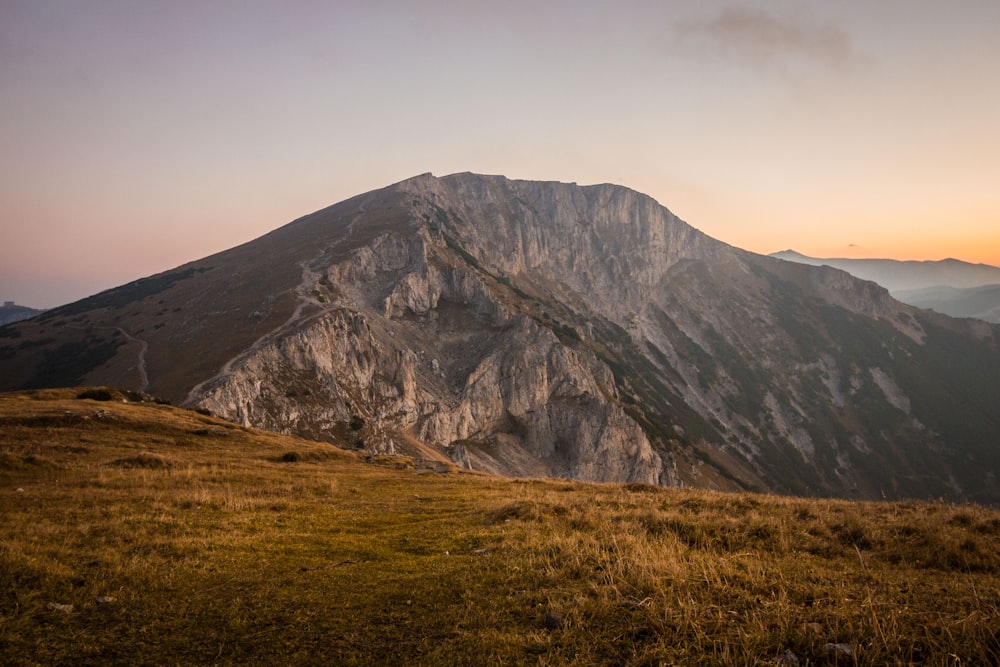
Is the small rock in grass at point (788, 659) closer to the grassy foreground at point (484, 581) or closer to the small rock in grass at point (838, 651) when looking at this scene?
the grassy foreground at point (484, 581)

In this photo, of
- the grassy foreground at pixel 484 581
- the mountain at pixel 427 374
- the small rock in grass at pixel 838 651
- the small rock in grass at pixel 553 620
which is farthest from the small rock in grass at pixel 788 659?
the mountain at pixel 427 374

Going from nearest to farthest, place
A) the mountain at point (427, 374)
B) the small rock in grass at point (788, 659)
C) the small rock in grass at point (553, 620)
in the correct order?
the small rock in grass at point (788, 659) < the small rock in grass at point (553, 620) < the mountain at point (427, 374)

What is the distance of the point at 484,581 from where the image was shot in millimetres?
9766

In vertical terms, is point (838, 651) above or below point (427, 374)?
above

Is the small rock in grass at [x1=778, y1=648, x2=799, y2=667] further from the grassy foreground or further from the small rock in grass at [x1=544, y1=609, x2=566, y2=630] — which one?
the small rock in grass at [x1=544, y1=609, x2=566, y2=630]

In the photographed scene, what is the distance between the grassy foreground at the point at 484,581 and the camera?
661 centimetres

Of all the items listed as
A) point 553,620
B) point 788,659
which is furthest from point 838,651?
point 553,620

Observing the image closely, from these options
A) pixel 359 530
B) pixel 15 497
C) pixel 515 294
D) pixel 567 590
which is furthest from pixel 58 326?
pixel 567 590

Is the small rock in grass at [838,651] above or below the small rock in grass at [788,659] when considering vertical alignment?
above

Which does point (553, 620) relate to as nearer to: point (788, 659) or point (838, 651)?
point (788, 659)

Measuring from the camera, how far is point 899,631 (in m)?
6.24

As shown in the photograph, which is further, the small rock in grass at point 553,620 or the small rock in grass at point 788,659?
the small rock in grass at point 553,620

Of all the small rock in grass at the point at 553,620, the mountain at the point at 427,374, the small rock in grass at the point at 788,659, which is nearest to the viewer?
the small rock in grass at the point at 788,659

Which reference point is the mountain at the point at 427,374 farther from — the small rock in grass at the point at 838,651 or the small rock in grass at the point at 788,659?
the small rock in grass at the point at 788,659
